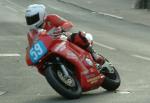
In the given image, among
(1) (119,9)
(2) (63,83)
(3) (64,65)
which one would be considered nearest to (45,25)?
(3) (64,65)

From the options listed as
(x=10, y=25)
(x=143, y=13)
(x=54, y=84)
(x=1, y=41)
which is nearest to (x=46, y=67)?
(x=54, y=84)

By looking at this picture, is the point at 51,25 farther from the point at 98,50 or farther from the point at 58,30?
the point at 98,50

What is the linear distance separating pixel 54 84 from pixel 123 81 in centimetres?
273

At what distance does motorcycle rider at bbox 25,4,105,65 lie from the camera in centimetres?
1038

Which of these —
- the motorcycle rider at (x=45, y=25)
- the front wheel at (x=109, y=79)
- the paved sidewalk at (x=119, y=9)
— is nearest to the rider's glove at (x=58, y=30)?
the motorcycle rider at (x=45, y=25)

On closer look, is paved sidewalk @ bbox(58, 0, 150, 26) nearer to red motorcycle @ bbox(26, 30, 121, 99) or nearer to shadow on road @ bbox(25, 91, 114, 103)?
shadow on road @ bbox(25, 91, 114, 103)

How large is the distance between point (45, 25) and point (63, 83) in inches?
44.7

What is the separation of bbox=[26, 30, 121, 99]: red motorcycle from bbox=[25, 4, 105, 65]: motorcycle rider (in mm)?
112

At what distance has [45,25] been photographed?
10531mm

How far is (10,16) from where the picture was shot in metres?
31.4

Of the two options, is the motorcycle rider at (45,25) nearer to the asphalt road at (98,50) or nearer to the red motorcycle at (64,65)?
the red motorcycle at (64,65)

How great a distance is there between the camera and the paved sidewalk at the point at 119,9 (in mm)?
28600

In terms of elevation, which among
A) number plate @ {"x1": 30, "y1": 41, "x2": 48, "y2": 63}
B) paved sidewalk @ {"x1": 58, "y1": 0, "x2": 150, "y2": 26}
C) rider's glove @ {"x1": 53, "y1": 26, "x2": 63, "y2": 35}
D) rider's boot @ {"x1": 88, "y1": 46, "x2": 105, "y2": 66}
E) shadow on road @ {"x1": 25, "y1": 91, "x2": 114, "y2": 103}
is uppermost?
rider's glove @ {"x1": 53, "y1": 26, "x2": 63, "y2": 35}

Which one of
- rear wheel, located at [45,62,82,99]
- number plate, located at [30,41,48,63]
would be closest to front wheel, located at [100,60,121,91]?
rear wheel, located at [45,62,82,99]
